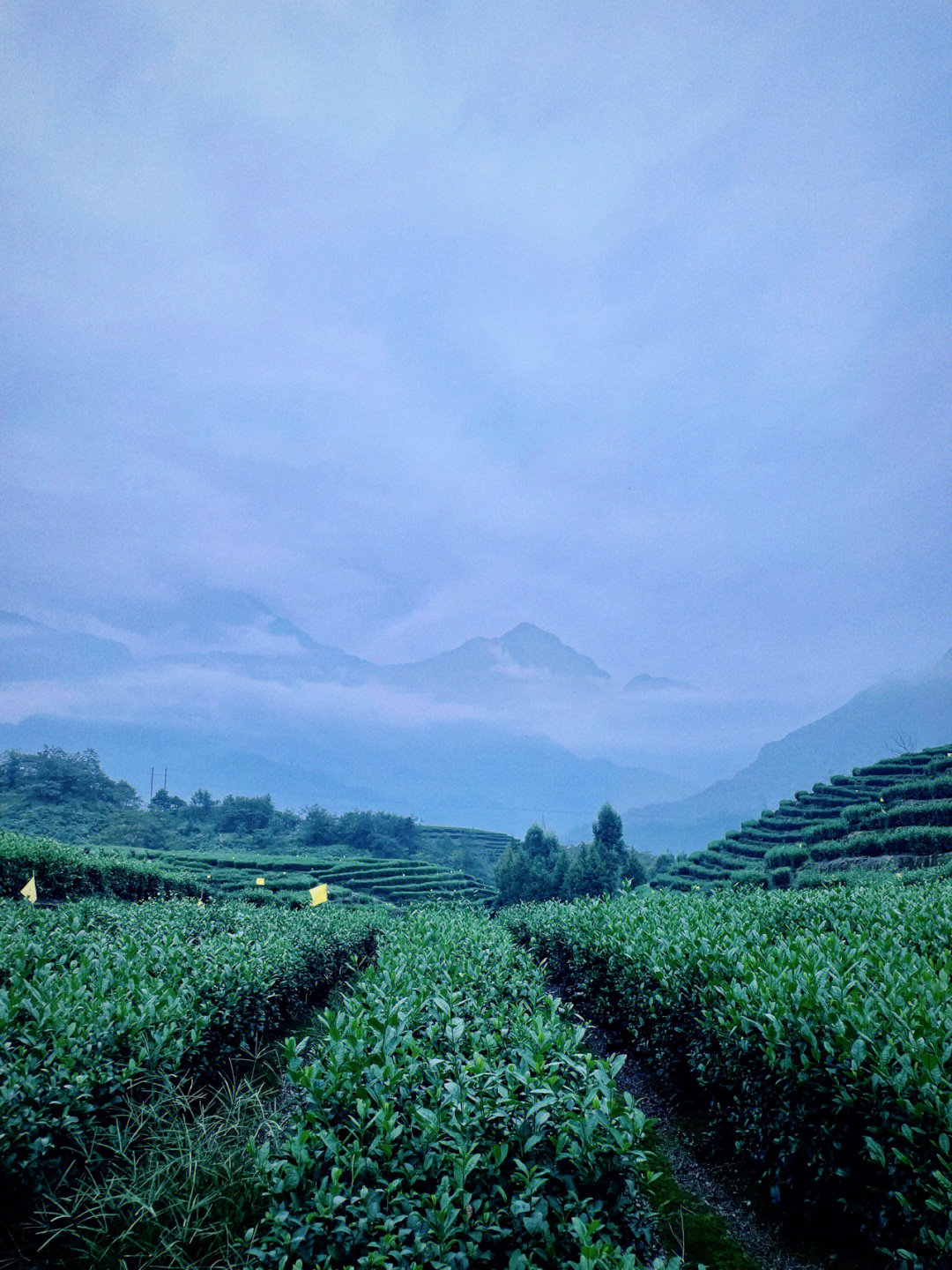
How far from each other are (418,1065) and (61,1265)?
2422mm

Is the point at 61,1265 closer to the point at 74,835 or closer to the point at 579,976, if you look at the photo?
the point at 579,976

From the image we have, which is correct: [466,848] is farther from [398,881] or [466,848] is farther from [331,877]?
[331,877]

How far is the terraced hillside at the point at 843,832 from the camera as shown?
965 inches

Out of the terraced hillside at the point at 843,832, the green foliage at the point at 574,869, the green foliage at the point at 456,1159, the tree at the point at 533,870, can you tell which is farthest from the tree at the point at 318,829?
the green foliage at the point at 456,1159

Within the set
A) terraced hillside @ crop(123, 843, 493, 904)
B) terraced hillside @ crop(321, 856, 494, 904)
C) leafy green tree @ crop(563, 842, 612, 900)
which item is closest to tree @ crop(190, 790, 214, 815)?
terraced hillside @ crop(123, 843, 493, 904)

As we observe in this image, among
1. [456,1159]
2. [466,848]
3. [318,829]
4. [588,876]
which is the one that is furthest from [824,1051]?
[466,848]

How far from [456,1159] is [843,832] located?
32166mm

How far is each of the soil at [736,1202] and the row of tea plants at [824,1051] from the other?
19 cm

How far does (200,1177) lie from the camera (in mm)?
3811

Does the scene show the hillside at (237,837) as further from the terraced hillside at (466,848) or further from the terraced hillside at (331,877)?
the terraced hillside at (466,848)

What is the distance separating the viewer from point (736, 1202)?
15.4ft

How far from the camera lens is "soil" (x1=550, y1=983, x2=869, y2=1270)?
13.1ft

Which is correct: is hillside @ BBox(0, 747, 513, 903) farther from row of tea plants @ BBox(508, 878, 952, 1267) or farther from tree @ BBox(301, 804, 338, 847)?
row of tea plants @ BBox(508, 878, 952, 1267)

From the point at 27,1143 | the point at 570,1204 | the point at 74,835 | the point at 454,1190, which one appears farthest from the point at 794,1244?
the point at 74,835
